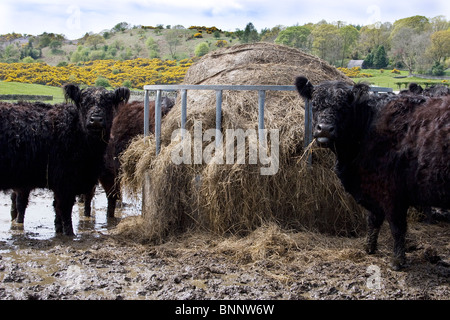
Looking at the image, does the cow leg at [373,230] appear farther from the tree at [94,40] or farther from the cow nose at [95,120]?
the tree at [94,40]

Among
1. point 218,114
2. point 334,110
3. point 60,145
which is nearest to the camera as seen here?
point 334,110

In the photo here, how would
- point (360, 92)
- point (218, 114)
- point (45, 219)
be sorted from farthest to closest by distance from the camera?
1. point (45, 219)
2. point (218, 114)
3. point (360, 92)

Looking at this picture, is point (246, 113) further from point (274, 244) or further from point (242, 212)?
point (274, 244)

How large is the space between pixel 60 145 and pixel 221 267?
9.38 feet

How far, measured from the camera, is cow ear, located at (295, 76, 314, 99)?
17.2 ft

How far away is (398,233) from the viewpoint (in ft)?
15.7

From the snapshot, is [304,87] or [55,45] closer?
[304,87]

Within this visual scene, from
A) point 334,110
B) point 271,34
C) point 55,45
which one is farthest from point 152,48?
point 334,110

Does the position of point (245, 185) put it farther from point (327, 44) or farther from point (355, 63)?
point (327, 44)

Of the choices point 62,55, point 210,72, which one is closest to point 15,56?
point 62,55

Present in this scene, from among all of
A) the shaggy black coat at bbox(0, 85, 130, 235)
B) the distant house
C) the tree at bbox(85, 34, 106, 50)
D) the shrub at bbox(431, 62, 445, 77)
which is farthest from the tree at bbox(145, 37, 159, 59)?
the shaggy black coat at bbox(0, 85, 130, 235)

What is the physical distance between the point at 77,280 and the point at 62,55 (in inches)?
2457

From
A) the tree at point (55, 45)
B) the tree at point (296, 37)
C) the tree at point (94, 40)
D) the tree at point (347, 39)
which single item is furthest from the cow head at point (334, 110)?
the tree at point (94, 40)

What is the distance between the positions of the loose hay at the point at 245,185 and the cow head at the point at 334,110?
0.84m
